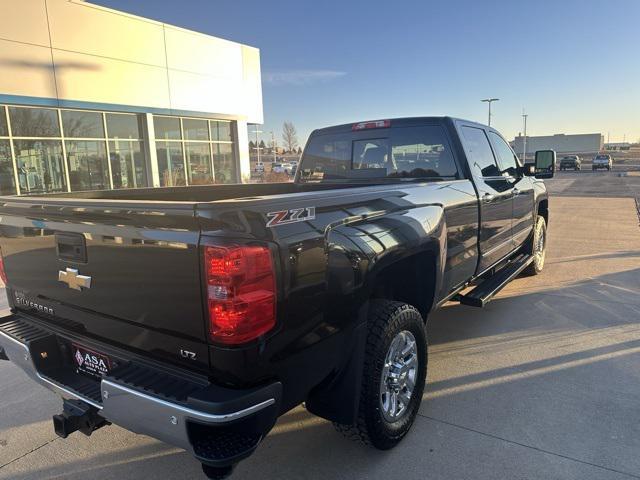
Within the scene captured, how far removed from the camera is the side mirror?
5770 millimetres

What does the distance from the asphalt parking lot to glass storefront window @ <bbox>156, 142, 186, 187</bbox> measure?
1467cm

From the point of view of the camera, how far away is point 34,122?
13562 mm

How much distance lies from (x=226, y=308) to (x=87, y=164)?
15460 millimetres

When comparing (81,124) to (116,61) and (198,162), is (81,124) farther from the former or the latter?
(198,162)

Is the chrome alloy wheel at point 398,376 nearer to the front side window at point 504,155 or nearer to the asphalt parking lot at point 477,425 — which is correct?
the asphalt parking lot at point 477,425

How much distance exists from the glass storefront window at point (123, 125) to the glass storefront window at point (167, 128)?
2.33 feet

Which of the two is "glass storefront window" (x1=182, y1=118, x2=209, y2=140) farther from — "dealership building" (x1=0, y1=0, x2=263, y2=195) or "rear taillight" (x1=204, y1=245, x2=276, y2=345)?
"rear taillight" (x1=204, y1=245, x2=276, y2=345)

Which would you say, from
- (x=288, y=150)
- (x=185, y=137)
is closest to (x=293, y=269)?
(x=185, y=137)

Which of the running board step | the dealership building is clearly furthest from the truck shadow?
the dealership building

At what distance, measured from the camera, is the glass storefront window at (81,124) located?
1445 centimetres

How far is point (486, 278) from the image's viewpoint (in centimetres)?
500

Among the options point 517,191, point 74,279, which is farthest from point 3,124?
point 517,191

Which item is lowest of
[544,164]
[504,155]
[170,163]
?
[544,164]

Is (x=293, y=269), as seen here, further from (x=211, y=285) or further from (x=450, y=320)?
(x=450, y=320)
